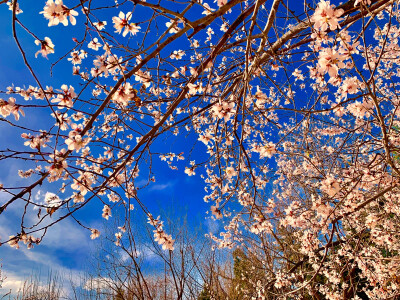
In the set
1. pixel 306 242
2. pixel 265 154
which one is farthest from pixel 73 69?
pixel 306 242

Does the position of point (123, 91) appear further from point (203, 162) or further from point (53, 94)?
point (203, 162)

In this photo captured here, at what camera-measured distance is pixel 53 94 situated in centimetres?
128

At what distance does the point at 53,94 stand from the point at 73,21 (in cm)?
36

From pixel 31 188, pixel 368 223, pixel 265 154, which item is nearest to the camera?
pixel 31 188

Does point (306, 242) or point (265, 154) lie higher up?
point (265, 154)

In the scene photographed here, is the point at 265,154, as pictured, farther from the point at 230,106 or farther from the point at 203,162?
the point at 203,162

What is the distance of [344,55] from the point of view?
121 centimetres

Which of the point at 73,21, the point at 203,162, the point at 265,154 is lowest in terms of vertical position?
the point at 265,154

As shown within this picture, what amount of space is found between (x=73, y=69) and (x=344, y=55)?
68.4 inches

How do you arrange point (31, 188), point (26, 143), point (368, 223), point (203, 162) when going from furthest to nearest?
point (368, 223) → point (203, 162) → point (26, 143) → point (31, 188)

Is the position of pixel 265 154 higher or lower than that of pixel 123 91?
lower

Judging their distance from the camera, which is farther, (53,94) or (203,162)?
(203,162)

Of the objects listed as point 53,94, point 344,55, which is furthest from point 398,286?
point 53,94

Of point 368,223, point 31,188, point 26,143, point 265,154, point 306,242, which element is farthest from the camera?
point 306,242
